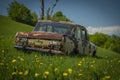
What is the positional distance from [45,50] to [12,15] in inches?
2484

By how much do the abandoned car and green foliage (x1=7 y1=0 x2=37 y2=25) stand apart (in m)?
60.9

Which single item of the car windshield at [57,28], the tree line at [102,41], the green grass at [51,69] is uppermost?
the car windshield at [57,28]

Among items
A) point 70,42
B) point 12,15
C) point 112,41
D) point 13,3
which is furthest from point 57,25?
point 112,41

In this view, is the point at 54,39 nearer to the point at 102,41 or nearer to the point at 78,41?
the point at 78,41

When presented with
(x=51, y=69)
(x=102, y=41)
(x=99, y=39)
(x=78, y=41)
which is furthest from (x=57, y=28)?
(x=102, y=41)

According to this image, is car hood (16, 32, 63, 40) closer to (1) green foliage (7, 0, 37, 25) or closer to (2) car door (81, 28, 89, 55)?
(2) car door (81, 28, 89, 55)

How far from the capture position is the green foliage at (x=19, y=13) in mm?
72562

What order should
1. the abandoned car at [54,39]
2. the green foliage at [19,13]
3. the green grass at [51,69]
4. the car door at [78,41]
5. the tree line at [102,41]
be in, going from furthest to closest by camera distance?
the tree line at [102,41] → the green foliage at [19,13] → the car door at [78,41] → the abandoned car at [54,39] → the green grass at [51,69]

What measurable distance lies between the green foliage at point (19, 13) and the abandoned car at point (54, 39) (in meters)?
60.9

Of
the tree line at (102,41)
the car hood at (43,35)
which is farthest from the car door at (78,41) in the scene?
the tree line at (102,41)

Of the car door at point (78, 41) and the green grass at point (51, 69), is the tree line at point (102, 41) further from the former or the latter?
the green grass at point (51, 69)

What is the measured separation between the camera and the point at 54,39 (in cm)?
970

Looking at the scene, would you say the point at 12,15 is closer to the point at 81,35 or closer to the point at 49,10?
A: the point at 49,10

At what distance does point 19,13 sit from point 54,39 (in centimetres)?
6646
